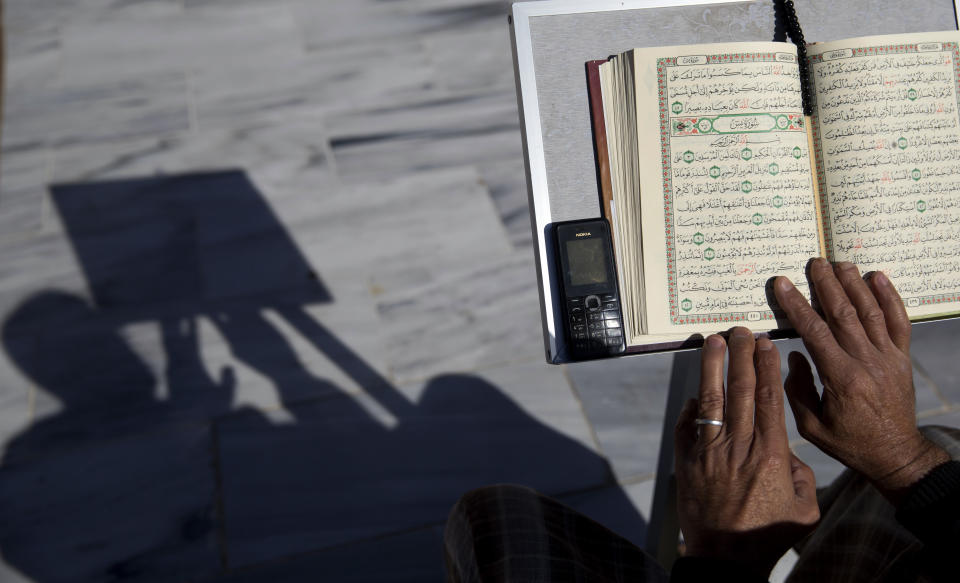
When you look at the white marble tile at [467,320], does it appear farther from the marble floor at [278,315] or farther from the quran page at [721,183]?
the quran page at [721,183]

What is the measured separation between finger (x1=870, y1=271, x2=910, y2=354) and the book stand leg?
199 mm

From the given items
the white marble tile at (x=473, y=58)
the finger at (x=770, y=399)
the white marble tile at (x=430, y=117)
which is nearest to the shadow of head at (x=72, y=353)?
the white marble tile at (x=430, y=117)

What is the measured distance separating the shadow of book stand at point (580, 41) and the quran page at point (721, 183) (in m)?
0.05

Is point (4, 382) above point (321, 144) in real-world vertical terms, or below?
below

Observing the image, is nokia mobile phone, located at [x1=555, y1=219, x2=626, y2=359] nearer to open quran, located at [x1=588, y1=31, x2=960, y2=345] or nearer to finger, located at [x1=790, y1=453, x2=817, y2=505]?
open quran, located at [x1=588, y1=31, x2=960, y2=345]

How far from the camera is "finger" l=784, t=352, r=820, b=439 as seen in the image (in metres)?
0.76

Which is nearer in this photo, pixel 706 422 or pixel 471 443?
pixel 706 422

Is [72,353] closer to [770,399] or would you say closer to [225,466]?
[225,466]

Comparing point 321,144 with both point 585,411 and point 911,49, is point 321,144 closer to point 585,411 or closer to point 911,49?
point 585,411

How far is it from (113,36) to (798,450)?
8.05 ft

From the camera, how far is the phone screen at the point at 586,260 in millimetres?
770

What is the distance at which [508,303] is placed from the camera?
1766 millimetres

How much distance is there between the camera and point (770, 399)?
2.34ft

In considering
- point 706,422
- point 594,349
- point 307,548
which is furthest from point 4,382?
point 706,422
